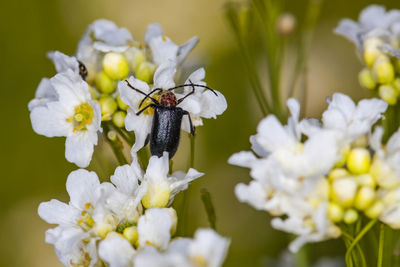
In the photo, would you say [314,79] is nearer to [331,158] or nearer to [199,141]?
[199,141]

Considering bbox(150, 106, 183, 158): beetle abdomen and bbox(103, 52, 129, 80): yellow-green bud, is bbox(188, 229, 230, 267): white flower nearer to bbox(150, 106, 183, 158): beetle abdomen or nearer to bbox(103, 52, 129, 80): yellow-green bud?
bbox(150, 106, 183, 158): beetle abdomen

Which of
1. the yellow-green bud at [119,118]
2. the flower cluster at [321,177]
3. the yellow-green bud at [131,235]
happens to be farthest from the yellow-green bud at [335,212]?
the yellow-green bud at [119,118]

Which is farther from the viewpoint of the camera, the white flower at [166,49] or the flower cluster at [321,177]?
the white flower at [166,49]

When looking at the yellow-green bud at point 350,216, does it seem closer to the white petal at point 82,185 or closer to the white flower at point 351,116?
the white flower at point 351,116

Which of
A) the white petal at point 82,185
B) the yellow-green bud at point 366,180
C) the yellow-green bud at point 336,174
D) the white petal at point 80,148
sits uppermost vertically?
the white petal at point 80,148

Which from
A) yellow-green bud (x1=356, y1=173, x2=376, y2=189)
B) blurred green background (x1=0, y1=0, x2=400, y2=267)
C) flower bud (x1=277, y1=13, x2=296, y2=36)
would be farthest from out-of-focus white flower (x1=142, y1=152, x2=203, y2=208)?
blurred green background (x1=0, y1=0, x2=400, y2=267)

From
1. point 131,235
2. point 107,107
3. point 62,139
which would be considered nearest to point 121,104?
point 107,107

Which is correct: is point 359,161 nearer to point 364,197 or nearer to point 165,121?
point 364,197
